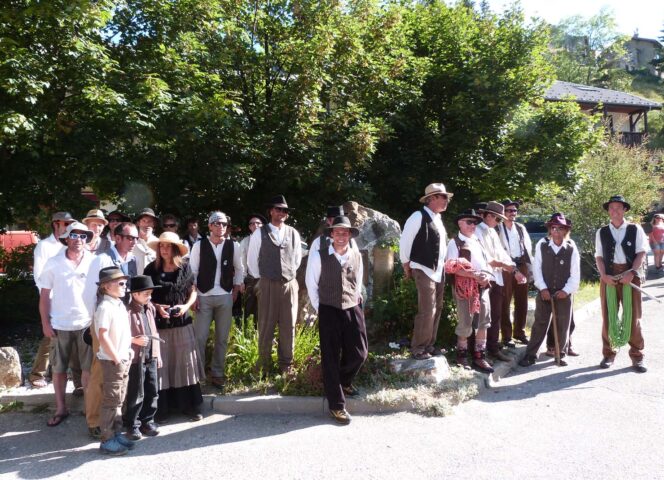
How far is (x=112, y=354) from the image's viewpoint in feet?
13.7

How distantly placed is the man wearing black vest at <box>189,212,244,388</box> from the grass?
6.92 metres

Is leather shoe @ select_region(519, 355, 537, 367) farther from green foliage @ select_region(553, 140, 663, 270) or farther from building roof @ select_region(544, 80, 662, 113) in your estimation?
building roof @ select_region(544, 80, 662, 113)

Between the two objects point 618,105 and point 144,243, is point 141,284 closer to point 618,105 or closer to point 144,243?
point 144,243

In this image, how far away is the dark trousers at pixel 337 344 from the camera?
4.86m

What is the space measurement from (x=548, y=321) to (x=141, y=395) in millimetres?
4842

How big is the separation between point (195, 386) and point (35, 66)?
444 cm

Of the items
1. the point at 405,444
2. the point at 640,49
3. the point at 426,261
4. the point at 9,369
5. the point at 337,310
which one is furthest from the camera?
the point at 640,49

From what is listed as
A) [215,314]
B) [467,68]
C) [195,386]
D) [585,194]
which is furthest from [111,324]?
[585,194]

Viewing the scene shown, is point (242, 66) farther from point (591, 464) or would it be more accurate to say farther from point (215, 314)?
point (591, 464)

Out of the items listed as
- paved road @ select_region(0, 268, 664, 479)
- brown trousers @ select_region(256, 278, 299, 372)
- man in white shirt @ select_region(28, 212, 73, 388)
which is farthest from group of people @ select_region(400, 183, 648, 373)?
man in white shirt @ select_region(28, 212, 73, 388)

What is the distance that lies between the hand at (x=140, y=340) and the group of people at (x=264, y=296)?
1 centimetres

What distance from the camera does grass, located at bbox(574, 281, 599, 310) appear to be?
10.1m

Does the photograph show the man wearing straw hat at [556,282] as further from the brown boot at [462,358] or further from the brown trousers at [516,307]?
the brown boot at [462,358]

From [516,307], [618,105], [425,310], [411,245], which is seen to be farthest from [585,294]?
[618,105]
